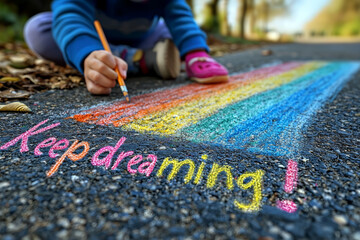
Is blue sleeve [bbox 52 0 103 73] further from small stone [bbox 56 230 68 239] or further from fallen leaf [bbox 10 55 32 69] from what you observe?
small stone [bbox 56 230 68 239]

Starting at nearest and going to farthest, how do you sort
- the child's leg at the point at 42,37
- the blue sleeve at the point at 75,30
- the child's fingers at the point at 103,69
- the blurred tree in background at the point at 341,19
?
the child's fingers at the point at 103,69, the blue sleeve at the point at 75,30, the child's leg at the point at 42,37, the blurred tree in background at the point at 341,19

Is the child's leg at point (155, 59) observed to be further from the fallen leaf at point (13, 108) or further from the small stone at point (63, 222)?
the small stone at point (63, 222)

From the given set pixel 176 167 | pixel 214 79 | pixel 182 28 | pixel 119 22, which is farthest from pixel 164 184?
pixel 119 22

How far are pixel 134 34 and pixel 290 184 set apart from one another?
163cm

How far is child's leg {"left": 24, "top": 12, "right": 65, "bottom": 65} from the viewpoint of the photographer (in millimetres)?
1757

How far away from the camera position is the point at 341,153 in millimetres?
771

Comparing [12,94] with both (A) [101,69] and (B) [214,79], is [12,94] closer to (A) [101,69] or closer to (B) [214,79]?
(A) [101,69]

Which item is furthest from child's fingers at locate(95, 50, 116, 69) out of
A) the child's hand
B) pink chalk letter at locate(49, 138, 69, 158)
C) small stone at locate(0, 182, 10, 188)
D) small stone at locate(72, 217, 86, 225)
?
small stone at locate(72, 217, 86, 225)

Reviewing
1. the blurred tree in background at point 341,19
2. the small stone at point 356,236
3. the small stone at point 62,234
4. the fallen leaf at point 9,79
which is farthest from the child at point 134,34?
the blurred tree in background at point 341,19

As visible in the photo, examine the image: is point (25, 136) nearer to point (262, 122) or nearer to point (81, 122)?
point (81, 122)

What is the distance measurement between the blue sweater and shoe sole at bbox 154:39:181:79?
0.08m

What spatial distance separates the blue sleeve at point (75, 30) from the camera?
49.6 inches

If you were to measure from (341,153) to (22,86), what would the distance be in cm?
144

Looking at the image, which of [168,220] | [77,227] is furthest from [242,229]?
[77,227]
